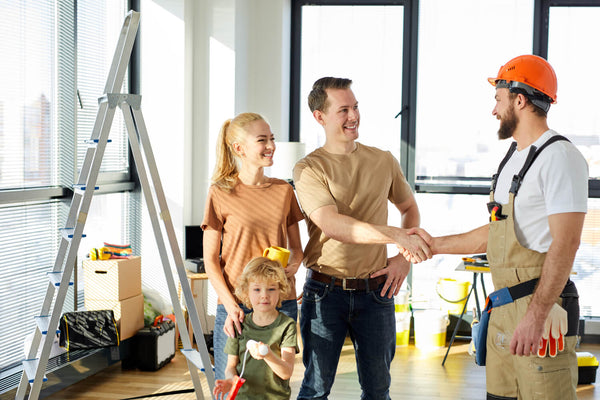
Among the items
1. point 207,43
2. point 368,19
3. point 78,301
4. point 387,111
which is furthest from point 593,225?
point 78,301

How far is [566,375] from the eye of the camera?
6.93ft

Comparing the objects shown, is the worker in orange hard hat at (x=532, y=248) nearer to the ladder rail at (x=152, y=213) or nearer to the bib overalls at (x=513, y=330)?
the bib overalls at (x=513, y=330)

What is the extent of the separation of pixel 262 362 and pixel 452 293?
346 cm

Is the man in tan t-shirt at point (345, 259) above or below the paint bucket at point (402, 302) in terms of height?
above

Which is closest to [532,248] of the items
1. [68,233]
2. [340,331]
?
[340,331]

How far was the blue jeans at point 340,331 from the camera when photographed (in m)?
2.67

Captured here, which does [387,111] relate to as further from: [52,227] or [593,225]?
[52,227]

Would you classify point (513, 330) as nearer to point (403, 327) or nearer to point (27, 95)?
point (27, 95)

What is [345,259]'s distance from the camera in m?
2.67

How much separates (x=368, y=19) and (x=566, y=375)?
449 cm

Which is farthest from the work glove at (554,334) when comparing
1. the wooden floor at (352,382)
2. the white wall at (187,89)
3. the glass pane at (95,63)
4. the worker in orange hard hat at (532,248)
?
the white wall at (187,89)

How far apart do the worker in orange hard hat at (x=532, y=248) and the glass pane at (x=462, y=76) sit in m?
3.78

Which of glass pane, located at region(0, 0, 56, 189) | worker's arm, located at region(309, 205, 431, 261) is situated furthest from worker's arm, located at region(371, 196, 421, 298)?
glass pane, located at region(0, 0, 56, 189)

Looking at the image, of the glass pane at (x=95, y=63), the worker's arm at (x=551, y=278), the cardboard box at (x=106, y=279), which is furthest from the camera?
the glass pane at (x=95, y=63)
